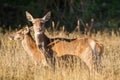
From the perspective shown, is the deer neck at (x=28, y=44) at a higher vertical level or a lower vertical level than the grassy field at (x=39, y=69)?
higher

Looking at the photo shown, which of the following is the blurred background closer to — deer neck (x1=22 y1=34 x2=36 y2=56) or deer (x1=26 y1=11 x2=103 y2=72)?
deer neck (x1=22 y1=34 x2=36 y2=56)

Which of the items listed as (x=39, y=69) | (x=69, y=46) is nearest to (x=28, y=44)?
(x=69, y=46)

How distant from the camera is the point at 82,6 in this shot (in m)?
20.1

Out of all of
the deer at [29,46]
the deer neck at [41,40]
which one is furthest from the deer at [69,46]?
the deer at [29,46]

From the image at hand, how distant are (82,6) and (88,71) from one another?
34.2 ft

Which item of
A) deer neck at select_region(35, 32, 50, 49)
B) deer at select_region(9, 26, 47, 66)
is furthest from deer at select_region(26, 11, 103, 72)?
deer at select_region(9, 26, 47, 66)

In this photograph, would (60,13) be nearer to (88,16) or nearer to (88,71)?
(88,16)

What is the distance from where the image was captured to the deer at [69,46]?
1024cm

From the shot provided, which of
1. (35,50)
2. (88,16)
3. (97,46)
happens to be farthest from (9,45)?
(88,16)

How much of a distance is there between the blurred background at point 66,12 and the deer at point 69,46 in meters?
8.73

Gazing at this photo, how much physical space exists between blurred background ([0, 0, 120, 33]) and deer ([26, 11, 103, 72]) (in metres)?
8.73

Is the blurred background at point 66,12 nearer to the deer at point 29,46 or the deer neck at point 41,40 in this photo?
the deer at point 29,46

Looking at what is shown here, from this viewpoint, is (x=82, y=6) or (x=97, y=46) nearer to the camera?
(x=97, y=46)

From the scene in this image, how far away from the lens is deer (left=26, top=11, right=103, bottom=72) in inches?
403
